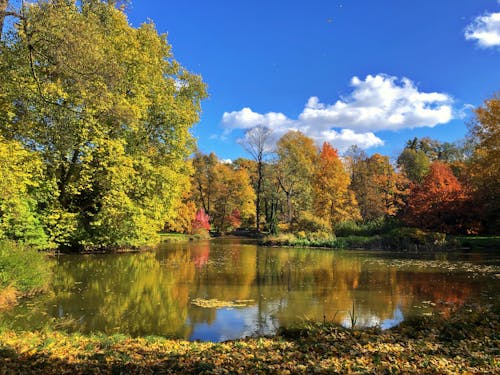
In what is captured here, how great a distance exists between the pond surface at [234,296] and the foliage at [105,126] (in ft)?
12.7

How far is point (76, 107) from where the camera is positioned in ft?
59.8

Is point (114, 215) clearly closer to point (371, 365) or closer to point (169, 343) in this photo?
point (169, 343)

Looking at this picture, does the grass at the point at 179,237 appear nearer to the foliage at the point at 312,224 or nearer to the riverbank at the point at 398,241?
the riverbank at the point at 398,241

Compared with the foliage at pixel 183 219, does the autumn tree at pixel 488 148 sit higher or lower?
higher

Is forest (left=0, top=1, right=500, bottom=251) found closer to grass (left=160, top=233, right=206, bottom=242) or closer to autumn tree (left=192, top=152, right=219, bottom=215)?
grass (left=160, top=233, right=206, bottom=242)

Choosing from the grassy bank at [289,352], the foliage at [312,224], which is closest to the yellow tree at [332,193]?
the foliage at [312,224]

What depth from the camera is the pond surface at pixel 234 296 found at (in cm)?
848

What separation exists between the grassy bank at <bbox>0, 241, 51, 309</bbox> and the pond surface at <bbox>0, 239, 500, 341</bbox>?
400 mm

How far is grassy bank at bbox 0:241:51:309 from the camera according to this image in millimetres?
9594

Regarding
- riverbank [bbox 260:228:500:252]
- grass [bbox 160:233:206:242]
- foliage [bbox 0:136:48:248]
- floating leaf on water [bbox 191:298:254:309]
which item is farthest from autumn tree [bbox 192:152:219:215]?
floating leaf on water [bbox 191:298:254:309]

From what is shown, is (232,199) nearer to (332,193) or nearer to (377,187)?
(332,193)

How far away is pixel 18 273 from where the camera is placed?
1024 centimetres

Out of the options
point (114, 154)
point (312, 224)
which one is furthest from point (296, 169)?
point (114, 154)

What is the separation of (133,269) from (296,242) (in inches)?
762
